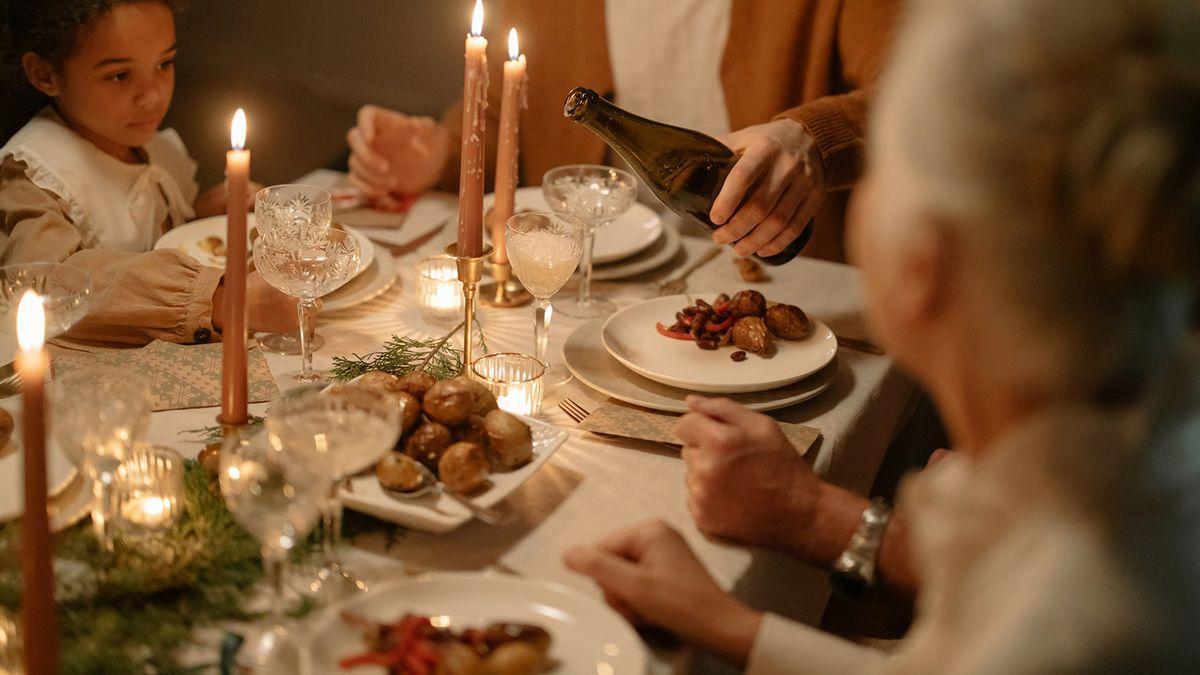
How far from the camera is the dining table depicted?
131 cm

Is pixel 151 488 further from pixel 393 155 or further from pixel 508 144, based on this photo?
pixel 393 155

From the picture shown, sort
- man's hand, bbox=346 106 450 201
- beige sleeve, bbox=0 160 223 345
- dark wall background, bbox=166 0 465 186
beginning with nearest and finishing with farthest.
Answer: beige sleeve, bbox=0 160 223 345, man's hand, bbox=346 106 450 201, dark wall background, bbox=166 0 465 186

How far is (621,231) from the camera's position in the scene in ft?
7.91

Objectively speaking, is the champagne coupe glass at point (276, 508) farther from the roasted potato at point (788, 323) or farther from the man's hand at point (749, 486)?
the roasted potato at point (788, 323)

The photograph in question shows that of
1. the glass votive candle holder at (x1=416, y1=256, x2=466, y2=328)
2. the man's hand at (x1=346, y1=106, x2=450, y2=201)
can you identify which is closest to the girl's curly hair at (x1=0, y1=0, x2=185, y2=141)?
the man's hand at (x1=346, y1=106, x2=450, y2=201)

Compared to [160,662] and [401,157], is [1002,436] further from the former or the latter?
[401,157]

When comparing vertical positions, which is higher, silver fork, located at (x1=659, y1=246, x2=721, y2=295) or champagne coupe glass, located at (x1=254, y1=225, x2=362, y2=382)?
champagne coupe glass, located at (x1=254, y1=225, x2=362, y2=382)

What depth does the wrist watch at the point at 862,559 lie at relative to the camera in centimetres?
136

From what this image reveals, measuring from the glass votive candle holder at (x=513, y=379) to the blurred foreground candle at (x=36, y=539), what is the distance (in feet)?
2.37

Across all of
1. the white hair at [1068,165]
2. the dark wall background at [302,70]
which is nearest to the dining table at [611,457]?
the white hair at [1068,165]

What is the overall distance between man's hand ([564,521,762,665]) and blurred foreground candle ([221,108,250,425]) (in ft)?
1.51

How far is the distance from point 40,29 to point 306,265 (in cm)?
91

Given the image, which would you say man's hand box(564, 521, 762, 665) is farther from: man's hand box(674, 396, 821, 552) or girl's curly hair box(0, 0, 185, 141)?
girl's curly hair box(0, 0, 185, 141)

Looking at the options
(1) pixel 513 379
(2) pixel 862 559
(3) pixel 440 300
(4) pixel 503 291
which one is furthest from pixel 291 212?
(2) pixel 862 559
